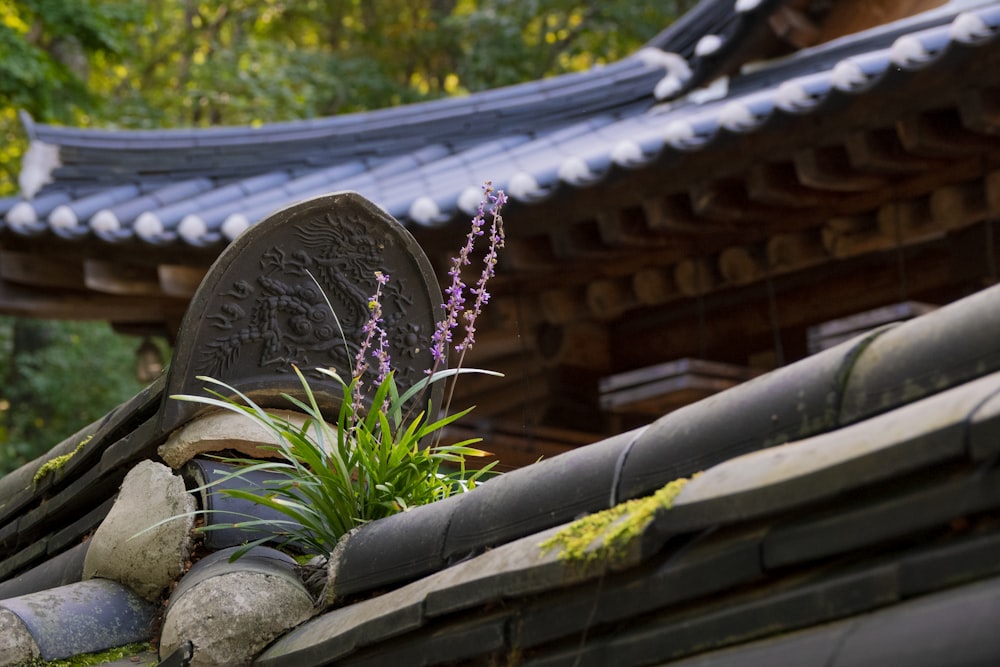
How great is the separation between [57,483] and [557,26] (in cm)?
1249

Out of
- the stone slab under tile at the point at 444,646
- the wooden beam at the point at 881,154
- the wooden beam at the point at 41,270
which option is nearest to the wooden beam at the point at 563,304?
the wooden beam at the point at 881,154

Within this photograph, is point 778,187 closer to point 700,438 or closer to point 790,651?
point 700,438

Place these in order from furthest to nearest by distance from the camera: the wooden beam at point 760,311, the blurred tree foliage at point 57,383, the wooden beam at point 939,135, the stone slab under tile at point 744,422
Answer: the blurred tree foliage at point 57,383 < the wooden beam at point 760,311 < the wooden beam at point 939,135 < the stone slab under tile at point 744,422

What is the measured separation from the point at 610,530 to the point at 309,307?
123 cm

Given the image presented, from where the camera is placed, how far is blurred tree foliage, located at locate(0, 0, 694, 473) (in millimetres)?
11414

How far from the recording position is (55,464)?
321 cm

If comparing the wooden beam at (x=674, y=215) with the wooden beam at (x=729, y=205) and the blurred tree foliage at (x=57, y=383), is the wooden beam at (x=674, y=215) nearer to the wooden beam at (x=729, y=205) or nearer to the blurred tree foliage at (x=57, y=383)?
the wooden beam at (x=729, y=205)

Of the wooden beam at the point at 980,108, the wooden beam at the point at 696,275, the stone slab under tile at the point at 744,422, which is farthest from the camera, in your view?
the wooden beam at the point at 696,275

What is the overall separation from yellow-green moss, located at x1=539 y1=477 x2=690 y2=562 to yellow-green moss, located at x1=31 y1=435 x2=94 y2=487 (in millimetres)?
1742

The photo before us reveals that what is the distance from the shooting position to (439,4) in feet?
53.5

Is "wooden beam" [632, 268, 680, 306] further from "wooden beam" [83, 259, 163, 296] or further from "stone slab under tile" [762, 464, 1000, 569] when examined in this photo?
"stone slab under tile" [762, 464, 1000, 569]

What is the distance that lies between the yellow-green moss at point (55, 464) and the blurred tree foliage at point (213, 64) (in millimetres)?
7510

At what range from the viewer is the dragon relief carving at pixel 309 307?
2.57 meters

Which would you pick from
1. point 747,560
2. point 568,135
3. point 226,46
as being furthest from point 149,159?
point 226,46
